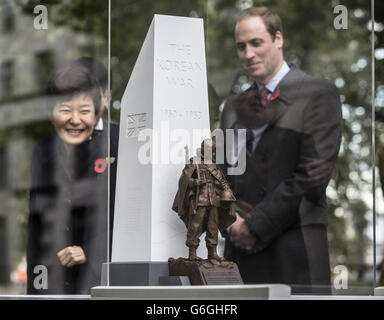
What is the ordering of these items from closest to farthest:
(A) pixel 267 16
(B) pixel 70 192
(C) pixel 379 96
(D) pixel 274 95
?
(B) pixel 70 192, (D) pixel 274 95, (A) pixel 267 16, (C) pixel 379 96

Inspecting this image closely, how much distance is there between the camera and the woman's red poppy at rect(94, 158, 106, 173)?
380 inches

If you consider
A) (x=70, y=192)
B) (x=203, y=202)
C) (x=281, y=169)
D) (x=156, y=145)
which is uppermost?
(x=156, y=145)

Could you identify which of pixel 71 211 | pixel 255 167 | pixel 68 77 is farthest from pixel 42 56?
pixel 255 167

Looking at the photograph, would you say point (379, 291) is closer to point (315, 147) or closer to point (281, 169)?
point (281, 169)

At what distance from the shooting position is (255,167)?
9867 mm

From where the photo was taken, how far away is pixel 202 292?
809cm

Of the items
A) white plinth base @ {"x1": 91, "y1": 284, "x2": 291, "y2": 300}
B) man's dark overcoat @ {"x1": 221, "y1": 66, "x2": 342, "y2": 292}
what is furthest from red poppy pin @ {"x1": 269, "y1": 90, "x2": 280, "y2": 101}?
white plinth base @ {"x1": 91, "y1": 284, "x2": 291, "y2": 300}

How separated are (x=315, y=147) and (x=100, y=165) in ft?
6.35

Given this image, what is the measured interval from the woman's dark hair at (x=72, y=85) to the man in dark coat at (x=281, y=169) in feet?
3.82

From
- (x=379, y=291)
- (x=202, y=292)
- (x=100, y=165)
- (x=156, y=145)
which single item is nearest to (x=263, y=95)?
(x=156, y=145)

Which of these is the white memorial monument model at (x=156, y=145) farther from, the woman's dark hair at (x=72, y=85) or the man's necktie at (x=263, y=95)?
the man's necktie at (x=263, y=95)

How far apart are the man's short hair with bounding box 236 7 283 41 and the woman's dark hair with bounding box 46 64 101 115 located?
60.8 inches
